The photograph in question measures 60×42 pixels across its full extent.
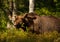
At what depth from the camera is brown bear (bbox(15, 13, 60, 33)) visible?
13.4 metres

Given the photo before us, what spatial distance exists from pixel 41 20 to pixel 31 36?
1.57 m

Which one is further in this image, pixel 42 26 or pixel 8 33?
pixel 42 26

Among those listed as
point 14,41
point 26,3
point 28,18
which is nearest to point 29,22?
point 28,18

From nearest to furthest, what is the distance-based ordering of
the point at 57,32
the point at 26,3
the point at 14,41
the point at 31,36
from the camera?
the point at 14,41 → the point at 31,36 → the point at 57,32 → the point at 26,3

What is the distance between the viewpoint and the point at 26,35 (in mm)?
12422

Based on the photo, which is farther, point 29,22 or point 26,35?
point 29,22

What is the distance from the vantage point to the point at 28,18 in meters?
13.9

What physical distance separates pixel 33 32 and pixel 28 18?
882 millimetres

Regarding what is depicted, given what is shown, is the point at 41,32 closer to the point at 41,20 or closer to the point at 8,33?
the point at 41,20

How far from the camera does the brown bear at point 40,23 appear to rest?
13.4m

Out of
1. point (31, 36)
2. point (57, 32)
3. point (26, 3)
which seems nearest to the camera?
point (31, 36)

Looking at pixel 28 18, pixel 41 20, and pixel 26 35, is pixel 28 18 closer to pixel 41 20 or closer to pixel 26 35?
pixel 41 20

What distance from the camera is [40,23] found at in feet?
44.2

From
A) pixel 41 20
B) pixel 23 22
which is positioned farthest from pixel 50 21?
pixel 23 22
